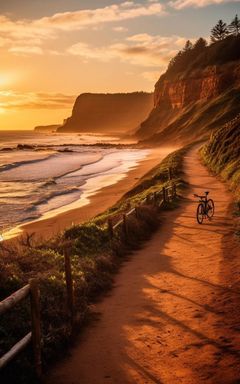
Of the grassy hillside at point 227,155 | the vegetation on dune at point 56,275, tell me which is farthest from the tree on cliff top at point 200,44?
the vegetation on dune at point 56,275

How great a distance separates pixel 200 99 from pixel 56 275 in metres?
109

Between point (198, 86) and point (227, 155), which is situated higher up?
point (198, 86)

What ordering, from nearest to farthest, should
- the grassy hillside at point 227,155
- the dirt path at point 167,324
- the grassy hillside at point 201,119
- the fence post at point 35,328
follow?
the fence post at point 35,328 → the dirt path at point 167,324 → the grassy hillside at point 227,155 → the grassy hillside at point 201,119

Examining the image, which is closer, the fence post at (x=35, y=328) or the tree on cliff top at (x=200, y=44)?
the fence post at (x=35, y=328)

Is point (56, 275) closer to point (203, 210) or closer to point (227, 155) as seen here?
point (203, 210)

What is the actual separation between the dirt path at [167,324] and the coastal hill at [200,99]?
7191 cm

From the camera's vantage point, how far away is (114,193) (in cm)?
3706

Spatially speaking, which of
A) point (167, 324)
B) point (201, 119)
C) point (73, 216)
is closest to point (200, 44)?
point (201, 119)

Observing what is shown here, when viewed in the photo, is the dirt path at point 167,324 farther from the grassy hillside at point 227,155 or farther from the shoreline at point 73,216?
the grassy hillside at point 227,155

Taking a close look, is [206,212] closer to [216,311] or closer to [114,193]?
[216,311]

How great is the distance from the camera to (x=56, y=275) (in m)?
10.5

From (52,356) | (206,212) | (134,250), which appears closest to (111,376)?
(52,356)

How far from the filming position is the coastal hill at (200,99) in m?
91.3

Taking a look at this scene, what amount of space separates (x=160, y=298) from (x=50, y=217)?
1799 cm
